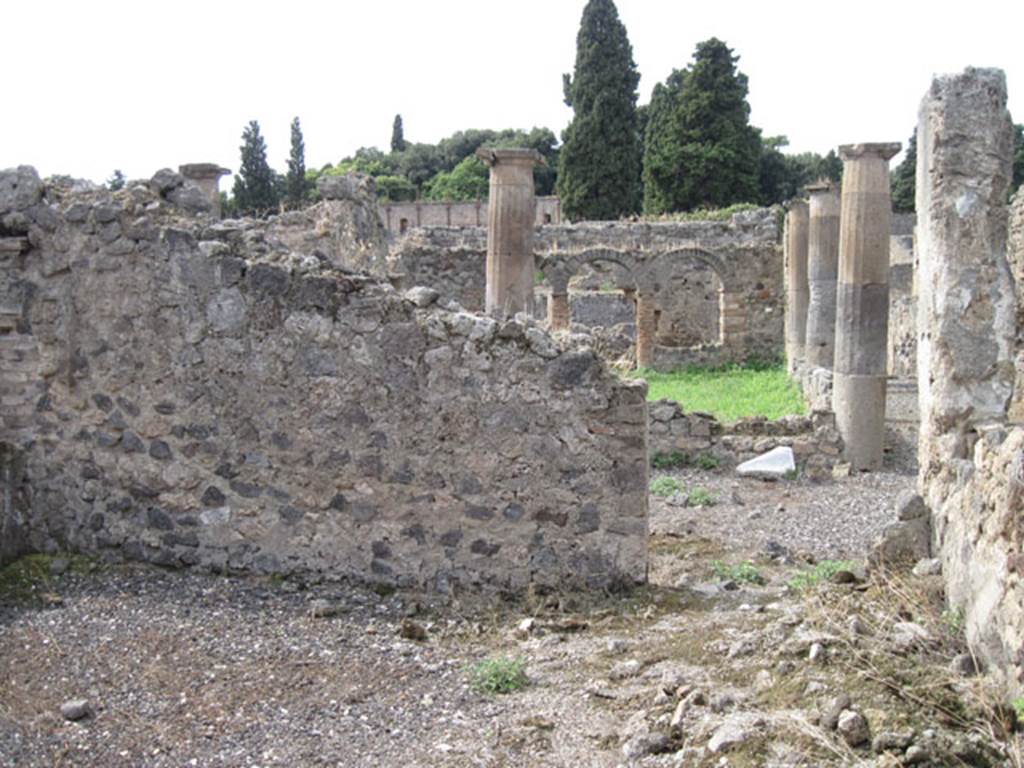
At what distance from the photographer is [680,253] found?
27188 mm

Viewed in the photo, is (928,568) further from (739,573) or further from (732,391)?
(732,391)

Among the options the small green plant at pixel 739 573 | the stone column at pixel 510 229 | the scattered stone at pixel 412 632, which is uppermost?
the stone column at pixel 510 229

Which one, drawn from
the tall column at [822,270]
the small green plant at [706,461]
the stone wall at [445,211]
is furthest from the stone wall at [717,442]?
the stone wall at [445,211]

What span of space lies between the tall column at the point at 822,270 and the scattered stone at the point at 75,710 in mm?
15401

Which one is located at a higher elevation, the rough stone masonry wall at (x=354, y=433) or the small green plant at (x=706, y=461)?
the rough stone masonry wall at (x=354, y=433)

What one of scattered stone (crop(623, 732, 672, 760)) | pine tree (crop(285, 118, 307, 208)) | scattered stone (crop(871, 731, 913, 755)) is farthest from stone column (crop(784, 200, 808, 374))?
pine tree (crop(285, 118, 307, 208))

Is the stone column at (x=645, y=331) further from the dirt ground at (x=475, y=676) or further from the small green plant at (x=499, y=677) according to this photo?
the small green plant at (x=499, y=677)

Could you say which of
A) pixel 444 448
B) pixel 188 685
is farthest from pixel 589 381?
pixel 188 685

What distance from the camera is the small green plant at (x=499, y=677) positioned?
5117 mm

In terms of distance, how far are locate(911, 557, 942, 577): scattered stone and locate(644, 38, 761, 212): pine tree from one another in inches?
1464

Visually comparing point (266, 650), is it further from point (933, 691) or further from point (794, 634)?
point (933, 691)

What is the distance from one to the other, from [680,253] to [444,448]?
70.4 feet

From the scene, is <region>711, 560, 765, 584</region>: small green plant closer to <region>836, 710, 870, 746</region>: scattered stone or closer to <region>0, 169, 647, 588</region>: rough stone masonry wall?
<region>0, 169, 647, 588</region>: rough stone masonry wall

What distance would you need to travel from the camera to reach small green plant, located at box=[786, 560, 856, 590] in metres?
6.91
